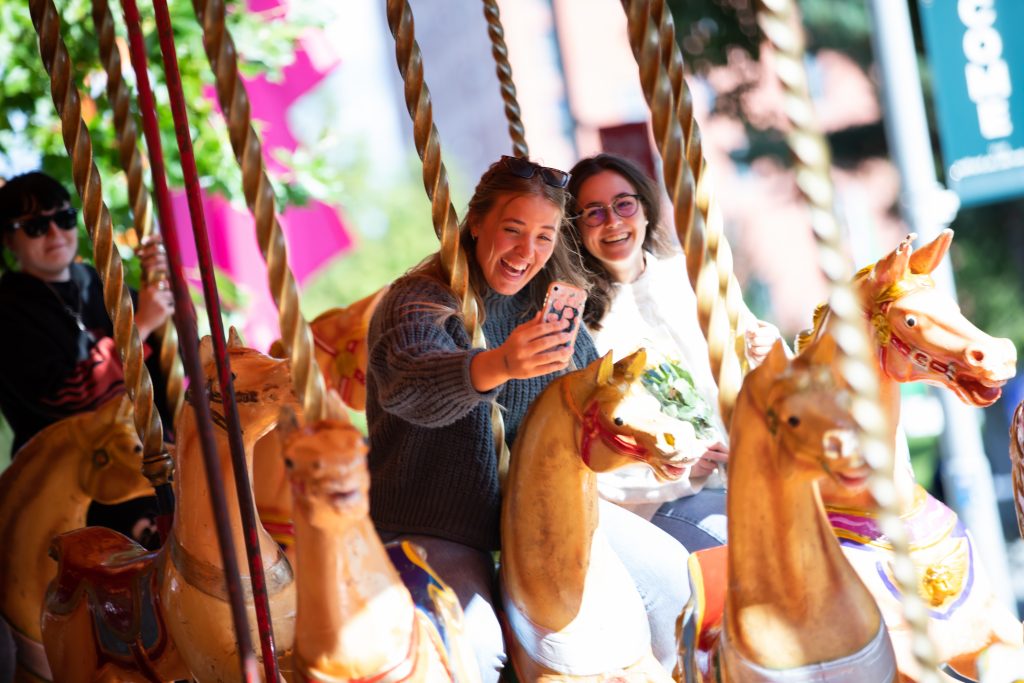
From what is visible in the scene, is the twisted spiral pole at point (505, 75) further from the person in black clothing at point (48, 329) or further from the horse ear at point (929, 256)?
the person in black clothing at point (48, 329)

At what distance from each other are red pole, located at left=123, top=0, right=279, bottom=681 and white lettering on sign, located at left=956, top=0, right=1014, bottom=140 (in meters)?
5.20

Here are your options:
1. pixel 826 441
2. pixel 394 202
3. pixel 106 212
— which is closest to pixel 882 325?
pixel 826 441

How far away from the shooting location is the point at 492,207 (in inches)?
88.6

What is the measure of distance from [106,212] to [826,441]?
59.1 inches

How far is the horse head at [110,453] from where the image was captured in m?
2.71

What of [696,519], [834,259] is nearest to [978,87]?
[696,519]

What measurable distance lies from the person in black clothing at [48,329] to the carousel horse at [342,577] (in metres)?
1.72

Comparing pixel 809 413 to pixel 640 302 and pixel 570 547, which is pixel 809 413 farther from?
pixel 640 302

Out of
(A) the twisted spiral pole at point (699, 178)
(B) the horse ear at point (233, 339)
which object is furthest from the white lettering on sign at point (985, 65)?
(B) the horse ear at point (233, 339)

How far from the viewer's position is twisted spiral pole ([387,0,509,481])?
2.15 metres

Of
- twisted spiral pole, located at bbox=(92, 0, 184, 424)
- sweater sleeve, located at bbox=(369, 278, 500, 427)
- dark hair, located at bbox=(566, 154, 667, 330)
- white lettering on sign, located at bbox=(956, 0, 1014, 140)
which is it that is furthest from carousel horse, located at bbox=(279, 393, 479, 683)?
white lettering on sign, located at bbox=(956, 0, 1014, 140)

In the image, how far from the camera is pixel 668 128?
1.52 m

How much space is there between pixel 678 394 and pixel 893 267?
1.79ft

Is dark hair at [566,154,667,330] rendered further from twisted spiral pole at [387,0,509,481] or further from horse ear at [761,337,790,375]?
horse ear at [761,337,790,375]
